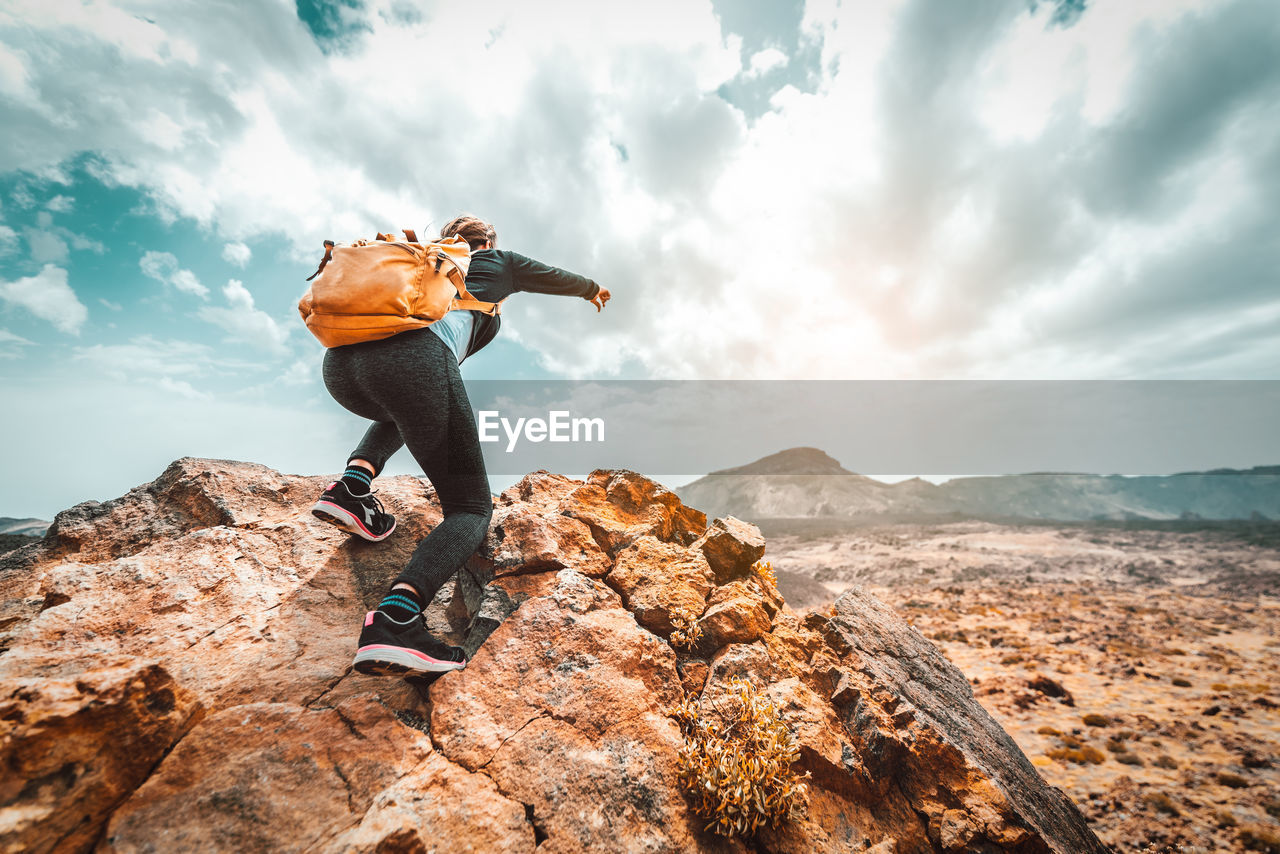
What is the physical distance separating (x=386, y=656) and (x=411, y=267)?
79.9 inches

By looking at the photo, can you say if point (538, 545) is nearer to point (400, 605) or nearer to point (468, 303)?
point (400, 605)

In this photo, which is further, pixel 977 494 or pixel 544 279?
pixel 977 494

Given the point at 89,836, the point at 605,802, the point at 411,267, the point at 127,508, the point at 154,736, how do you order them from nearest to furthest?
the point at 89,836, the point at 154,736, the point at 605,802, the point at 411,267, the point at 127,508

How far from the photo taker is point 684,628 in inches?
127

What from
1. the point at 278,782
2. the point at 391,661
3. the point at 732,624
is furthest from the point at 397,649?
the point at 732,624

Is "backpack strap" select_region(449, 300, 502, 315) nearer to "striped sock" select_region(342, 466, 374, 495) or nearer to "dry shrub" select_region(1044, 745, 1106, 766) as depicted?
"striped sock" select_region(342, 466, 374, 495)

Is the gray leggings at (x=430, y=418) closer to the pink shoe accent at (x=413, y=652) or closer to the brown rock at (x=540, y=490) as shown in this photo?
the pink shoe accent at (x=413, y=652)

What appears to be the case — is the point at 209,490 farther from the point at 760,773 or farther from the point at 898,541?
the point at 898,541

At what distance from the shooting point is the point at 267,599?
2994mm

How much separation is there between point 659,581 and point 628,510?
1101mm

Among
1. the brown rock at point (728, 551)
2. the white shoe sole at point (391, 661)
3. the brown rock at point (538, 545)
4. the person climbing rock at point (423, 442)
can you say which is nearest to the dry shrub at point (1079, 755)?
the brown rock at point (728, 551)

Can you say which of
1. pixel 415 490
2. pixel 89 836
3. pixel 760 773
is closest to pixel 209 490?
pixel 415 490

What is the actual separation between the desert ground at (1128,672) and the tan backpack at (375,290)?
31.0 ft

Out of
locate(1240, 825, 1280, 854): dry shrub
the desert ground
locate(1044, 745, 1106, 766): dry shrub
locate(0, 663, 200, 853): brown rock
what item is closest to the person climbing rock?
locate(0, 663, 200, 853): brown rock
